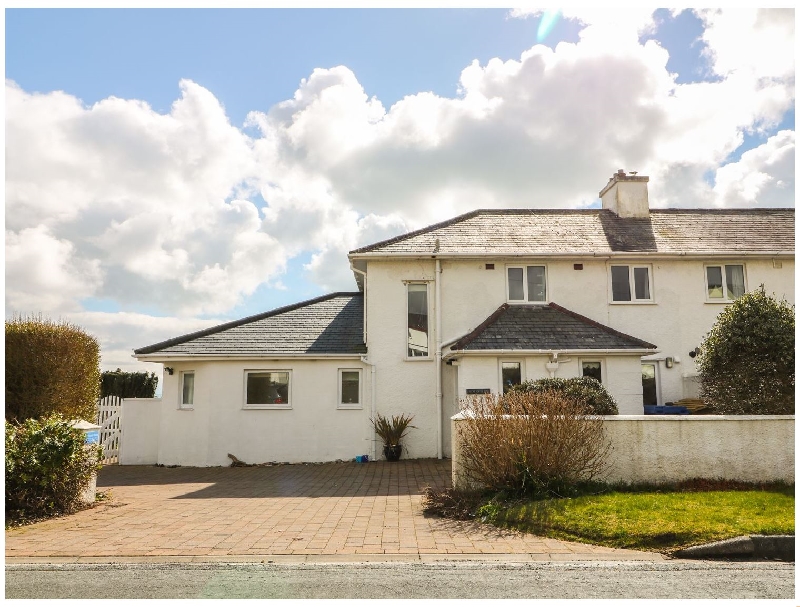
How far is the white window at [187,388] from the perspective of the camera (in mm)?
18375

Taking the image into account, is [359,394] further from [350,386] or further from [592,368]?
[592,368]

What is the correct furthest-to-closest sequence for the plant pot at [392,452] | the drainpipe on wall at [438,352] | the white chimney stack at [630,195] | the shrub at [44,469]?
the white chimney stack at [630,195] → the drainpipe on wall at [438,352] → the plant pot at [392,452] → the shrub at [44,469]

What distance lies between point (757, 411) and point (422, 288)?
31.9ft

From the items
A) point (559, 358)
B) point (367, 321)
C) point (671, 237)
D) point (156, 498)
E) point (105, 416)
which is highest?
point (671, 237)

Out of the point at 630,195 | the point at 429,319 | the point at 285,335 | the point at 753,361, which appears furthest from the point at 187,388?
the point at 630,195

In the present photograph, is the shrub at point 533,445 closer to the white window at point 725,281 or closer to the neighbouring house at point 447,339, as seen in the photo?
the neighbouring house at point 447,339

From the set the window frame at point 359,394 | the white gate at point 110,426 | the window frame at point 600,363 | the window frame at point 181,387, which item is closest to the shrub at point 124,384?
the white gate at point 110,426

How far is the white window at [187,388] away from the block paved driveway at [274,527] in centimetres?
435

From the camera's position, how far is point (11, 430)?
10.5m

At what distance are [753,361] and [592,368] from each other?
A: 5.18m

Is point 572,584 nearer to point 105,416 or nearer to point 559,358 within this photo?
point 559,358

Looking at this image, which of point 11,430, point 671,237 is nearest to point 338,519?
point 11,430

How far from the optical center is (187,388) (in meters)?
18.5

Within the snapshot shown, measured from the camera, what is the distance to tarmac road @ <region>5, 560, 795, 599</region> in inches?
227
